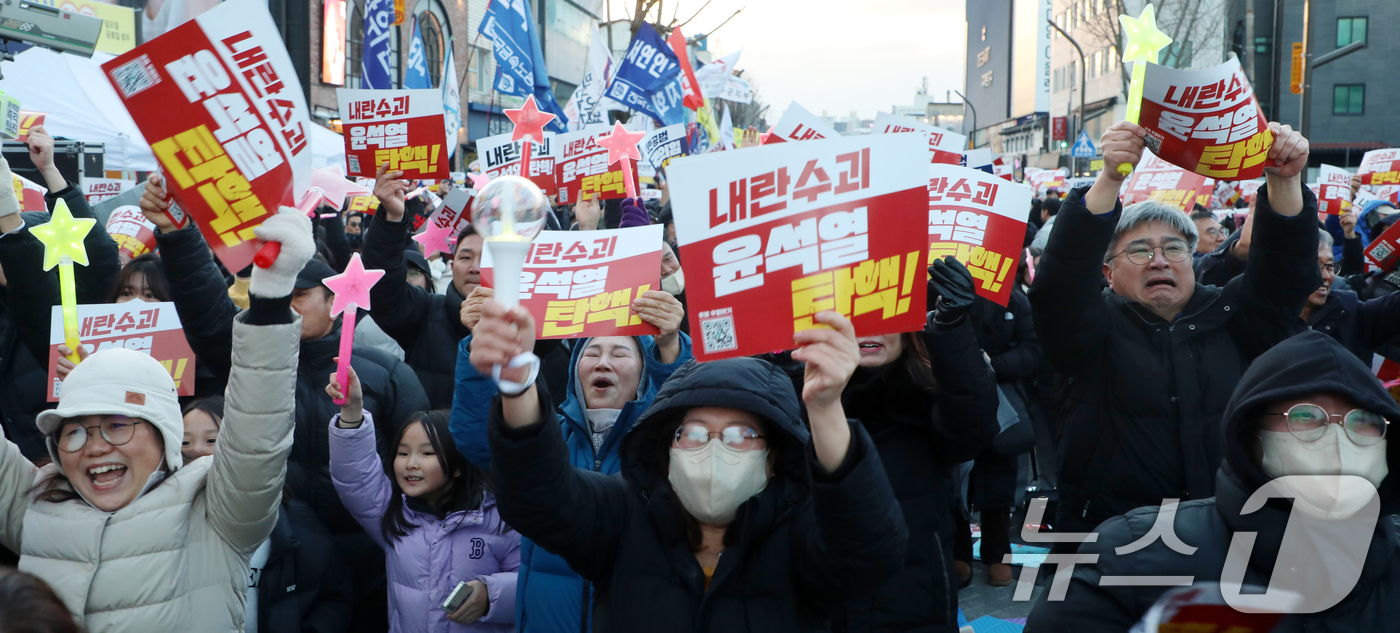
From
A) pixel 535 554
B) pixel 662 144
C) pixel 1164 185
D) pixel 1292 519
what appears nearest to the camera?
pixel 1292 519

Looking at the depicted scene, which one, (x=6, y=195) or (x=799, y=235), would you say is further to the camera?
(x=6, y=195)

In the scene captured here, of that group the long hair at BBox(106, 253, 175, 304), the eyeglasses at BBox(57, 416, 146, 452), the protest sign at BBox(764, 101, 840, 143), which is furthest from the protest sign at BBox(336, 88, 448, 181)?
the eyeglasses at BBox(57, 416, 146, 452)

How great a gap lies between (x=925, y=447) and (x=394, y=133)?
367 centimetres

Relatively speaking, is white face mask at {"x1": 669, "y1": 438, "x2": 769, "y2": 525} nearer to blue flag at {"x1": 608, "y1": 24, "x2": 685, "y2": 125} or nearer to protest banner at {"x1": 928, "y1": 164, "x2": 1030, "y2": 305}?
protest banner at {"x1": 928, "y1": 164, "x2": 1030, "y2": 305}

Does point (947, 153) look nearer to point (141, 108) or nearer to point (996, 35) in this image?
point (141, 108)

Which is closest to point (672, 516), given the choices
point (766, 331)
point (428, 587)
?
point (766, 331)

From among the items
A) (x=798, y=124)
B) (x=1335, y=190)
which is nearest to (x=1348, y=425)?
(x=798, y=124)

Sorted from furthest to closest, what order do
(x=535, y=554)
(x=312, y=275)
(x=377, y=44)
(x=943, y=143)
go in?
(x=377, y=44) → (x=943, y=143) → (x=312, y=275) → (x=535, y=554)

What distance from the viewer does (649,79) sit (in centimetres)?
1250

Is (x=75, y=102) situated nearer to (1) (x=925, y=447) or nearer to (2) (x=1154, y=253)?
(1) (x=925, y=447)

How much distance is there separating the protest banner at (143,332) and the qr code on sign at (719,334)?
2457mm

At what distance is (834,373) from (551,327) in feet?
4.39

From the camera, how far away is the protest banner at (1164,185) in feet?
23.2

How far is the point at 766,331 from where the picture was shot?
2148mm
